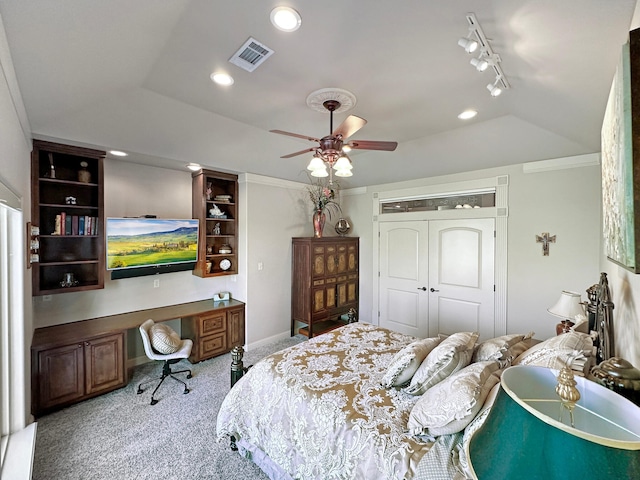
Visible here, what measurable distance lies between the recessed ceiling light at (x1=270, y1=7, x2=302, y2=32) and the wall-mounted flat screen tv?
9.11 ft

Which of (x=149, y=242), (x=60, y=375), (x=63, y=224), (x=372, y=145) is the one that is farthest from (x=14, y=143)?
(x=372, y=145)

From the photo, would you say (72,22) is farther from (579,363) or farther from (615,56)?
(579,363)

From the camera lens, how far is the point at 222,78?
2158 mm

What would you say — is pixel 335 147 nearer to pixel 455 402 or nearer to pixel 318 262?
pixel 455 402

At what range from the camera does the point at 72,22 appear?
1449 mm

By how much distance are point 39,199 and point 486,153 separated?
16.6 ft

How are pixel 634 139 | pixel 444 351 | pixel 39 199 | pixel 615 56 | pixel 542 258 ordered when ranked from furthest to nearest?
1. pixel 542 258
2. pixel 39 199
3. pixel 444 351
4. pixel 615 56
5. pixel 634 139

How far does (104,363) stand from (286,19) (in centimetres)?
361

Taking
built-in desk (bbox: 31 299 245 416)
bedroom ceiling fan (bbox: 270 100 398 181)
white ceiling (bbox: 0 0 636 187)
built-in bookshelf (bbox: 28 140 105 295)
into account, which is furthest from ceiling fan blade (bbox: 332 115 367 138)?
built-in desk (bbox: 31 299 245 416)

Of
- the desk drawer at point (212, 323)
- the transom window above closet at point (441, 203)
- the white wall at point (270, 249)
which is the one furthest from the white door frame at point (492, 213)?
the desk drawer at point (212, 323)

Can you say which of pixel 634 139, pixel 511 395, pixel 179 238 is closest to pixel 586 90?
pixel 634 139

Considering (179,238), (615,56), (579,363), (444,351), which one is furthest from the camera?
(179,238)

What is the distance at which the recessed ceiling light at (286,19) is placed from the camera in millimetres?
1418

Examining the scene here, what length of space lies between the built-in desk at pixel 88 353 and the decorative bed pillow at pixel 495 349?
324 centimetres
